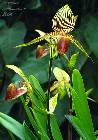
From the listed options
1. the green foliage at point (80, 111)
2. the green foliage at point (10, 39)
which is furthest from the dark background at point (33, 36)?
the green foliage at point (80, 111)

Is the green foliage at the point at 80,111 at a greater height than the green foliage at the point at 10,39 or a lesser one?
lesser

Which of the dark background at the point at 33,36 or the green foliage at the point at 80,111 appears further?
the dark background at the point at 33,36

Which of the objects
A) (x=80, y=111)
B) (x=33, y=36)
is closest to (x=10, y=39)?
(x=33, y=36)

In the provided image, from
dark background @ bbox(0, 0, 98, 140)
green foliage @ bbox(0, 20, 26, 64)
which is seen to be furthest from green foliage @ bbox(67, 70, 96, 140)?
green foliage @ bbox(0, 20, 26, 64)

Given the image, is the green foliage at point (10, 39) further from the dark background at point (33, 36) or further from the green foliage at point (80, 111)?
the green foliage at point (80, 111)

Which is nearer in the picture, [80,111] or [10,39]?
[80,111]

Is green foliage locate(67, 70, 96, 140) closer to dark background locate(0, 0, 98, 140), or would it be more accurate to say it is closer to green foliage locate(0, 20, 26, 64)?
dark background locate(0, 0, 98, 140)

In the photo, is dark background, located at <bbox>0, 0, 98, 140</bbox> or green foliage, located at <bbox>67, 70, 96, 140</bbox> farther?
dark background, located at <bbox>0, 0, 98, 140</bbox>

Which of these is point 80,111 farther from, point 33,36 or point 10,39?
point 33,36
